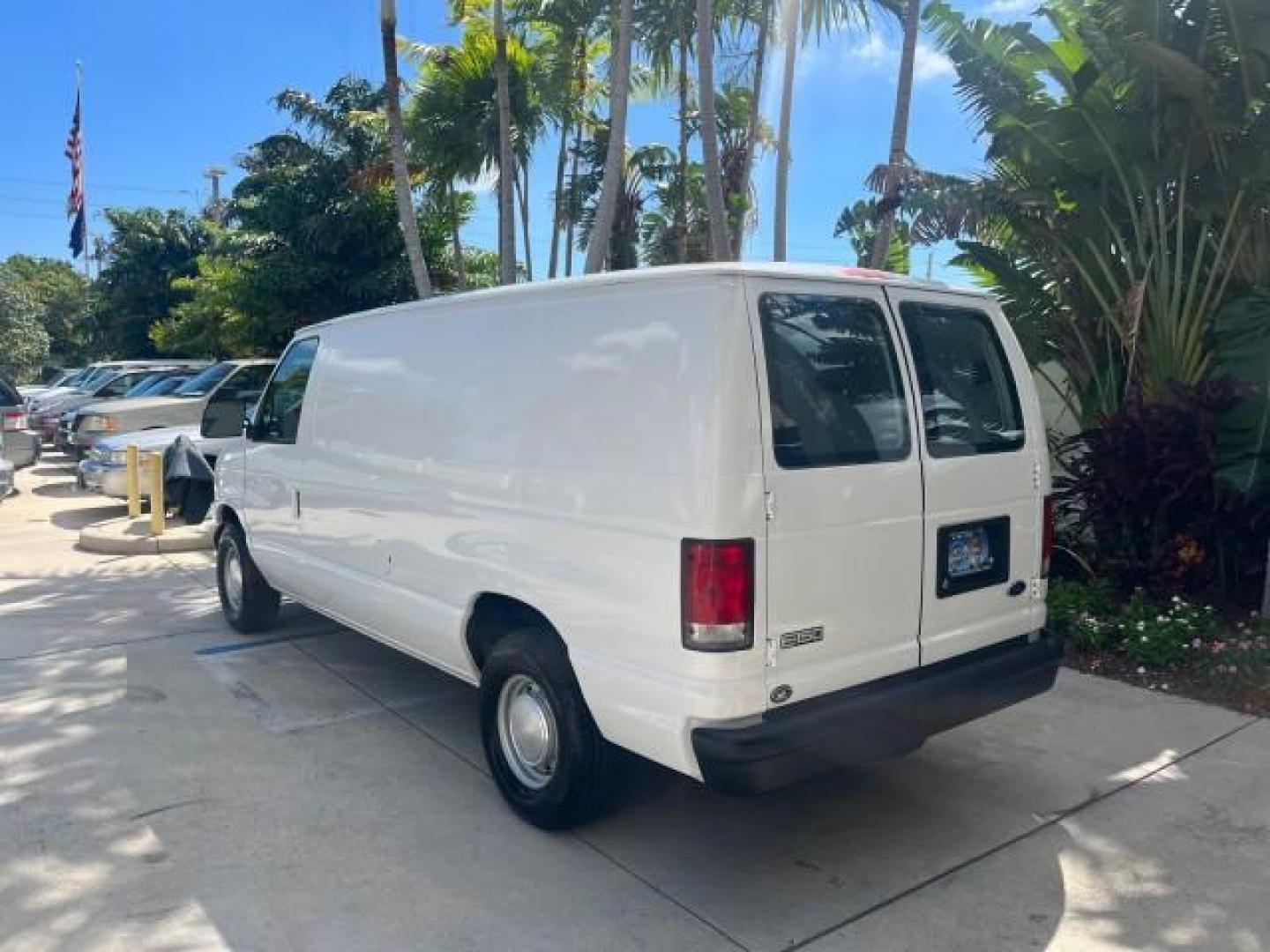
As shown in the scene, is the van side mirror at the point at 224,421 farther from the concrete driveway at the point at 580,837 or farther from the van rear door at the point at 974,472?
the van rear door at the point at 974,472

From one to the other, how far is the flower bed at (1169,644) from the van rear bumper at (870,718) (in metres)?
2.03

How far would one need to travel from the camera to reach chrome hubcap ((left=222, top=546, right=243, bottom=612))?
6742 mm

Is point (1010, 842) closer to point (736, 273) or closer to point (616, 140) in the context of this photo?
point (736, 273)

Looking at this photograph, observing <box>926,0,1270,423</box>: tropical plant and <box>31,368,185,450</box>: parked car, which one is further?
<box>31,368,185,450</box>: parked car

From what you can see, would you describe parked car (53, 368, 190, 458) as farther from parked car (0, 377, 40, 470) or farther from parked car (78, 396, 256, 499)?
parked car (78, 396, 256, 499)

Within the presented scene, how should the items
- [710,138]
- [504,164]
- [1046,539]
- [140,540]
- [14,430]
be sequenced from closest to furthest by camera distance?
1. [1046,539]
2. [710,138]
3. [140,540]
4. [504,164]
5. [14,430]

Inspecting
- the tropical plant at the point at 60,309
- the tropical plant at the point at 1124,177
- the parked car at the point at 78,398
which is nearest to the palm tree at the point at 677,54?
the tropical plant at the point at 1124,177

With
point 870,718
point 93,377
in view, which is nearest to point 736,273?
point 870,718

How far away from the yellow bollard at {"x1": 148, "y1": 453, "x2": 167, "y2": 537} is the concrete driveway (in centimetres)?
460

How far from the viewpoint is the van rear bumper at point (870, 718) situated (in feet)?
10.1

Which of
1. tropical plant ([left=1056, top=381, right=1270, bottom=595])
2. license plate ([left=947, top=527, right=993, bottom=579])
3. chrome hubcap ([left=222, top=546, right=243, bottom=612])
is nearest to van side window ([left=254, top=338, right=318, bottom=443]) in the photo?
chrome hubcap ([left=222, top=546, right=243, bottom=612])

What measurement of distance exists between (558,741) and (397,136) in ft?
30.0

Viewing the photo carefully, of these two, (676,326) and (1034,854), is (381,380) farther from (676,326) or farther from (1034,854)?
(1034,854)

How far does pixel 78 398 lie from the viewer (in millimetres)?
18750
